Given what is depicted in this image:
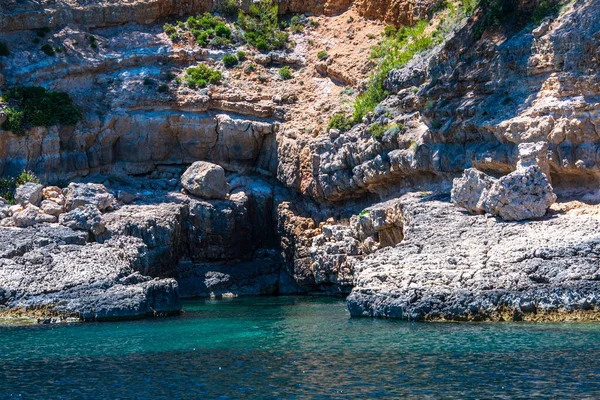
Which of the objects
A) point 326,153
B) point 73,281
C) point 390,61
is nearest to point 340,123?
point 326,153

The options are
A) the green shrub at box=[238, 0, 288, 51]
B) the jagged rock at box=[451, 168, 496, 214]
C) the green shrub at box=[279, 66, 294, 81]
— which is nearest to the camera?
→ the jagged rock at box=[451, 168, 496, 214]

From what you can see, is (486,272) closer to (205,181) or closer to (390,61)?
(390,61)

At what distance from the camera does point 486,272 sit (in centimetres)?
2980

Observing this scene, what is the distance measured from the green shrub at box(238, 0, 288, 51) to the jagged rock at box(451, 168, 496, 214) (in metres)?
23.3

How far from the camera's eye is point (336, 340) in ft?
91.0

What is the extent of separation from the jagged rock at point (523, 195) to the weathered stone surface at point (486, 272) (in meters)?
0.52

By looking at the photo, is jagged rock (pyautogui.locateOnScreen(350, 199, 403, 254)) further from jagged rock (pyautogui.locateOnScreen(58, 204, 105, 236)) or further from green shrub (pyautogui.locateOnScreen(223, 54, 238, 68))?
green shrub (pyautogui.locateOnScreen(223, 54, 238, 68))

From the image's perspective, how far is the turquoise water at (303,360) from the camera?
20.1 m

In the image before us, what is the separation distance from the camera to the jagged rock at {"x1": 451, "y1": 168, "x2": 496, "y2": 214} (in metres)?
34.9

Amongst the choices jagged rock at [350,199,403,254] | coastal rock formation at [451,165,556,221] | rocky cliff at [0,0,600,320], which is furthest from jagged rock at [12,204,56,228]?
coastal rock formation at [451,165,556,221]

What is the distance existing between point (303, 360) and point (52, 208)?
23.0m

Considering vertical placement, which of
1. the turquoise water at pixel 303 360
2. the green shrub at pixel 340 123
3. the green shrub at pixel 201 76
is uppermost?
the green shrub at pixel 201 76

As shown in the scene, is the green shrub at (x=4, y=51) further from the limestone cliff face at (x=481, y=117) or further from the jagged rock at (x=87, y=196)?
the limestone cliff face at (x=481, y=117)

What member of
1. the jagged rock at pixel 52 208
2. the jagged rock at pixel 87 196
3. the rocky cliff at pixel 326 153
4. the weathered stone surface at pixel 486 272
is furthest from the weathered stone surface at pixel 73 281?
the weathered stone surface at pixel 486 272
